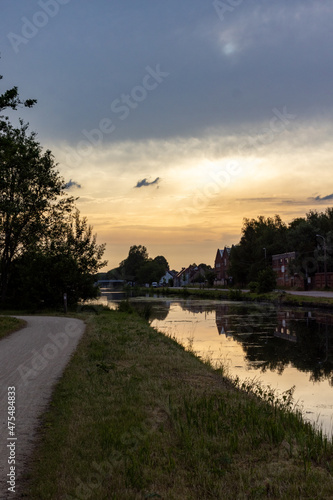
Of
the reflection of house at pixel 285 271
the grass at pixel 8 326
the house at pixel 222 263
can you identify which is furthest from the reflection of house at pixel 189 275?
the grass at pixel 8 326

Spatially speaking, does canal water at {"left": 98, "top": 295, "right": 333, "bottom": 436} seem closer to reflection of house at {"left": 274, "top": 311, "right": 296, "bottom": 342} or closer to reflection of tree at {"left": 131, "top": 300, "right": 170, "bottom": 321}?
reflection of house at {"left": 274, "top": 311, "right": 296, "bottom": 342}

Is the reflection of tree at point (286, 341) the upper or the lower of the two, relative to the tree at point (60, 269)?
lower

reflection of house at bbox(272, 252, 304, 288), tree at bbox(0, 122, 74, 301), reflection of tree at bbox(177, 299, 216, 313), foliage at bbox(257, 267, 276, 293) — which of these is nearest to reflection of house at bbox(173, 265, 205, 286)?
reflection of house at bbox(272, 252, 304, 288)

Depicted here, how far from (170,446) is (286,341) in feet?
57.1

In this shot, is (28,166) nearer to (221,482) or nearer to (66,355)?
(66,355)

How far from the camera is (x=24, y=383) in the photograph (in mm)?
9750

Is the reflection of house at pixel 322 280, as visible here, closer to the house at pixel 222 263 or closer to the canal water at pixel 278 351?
the canal water at pixel 278 351

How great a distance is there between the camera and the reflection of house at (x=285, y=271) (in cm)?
7788

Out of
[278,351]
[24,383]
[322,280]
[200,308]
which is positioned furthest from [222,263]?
[24,383]

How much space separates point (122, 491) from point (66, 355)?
29.4ft

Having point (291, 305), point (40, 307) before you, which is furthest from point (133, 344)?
point (291, 305)

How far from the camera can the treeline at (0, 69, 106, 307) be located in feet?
108

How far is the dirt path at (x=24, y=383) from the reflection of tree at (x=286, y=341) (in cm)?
708

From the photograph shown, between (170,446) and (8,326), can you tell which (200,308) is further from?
(170,446)
